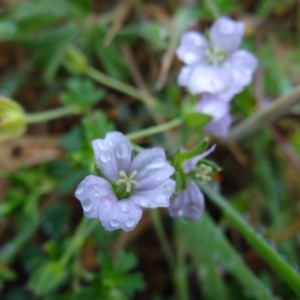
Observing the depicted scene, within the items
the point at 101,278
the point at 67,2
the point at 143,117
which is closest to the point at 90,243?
the point at 101,278

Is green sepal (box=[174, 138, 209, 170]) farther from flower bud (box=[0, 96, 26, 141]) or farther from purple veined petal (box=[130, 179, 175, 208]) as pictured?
flower bud (box=[0, 96, 26, 141])

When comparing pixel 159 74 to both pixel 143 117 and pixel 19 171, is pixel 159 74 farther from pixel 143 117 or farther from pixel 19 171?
pixel 19 171

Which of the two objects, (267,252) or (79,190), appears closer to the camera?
(79,190)

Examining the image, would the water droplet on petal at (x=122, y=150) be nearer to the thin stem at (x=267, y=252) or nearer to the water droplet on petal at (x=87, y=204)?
the water droplet on petal at (x=87, y=204)

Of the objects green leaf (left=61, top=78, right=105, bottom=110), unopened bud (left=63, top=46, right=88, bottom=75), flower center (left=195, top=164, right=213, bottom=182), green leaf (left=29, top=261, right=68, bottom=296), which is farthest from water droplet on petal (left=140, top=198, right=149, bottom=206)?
unopened bud (left=63, top=46, right=88, bottom=75)

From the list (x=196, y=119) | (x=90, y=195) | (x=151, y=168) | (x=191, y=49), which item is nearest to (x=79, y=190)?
(x=90, y=195)

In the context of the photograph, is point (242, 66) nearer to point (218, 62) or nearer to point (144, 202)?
point (218, 62)

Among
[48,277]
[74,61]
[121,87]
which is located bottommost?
[48,277]
